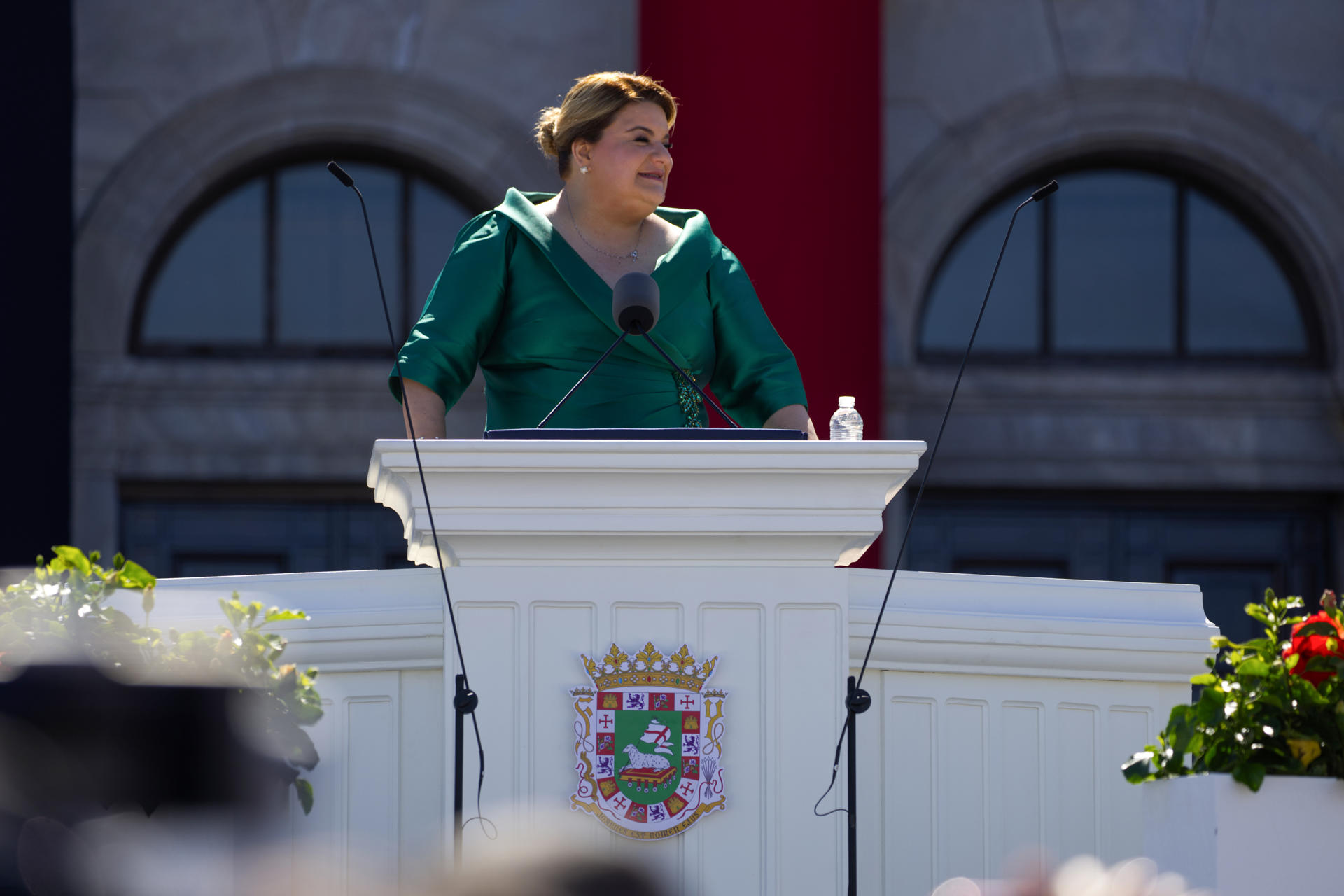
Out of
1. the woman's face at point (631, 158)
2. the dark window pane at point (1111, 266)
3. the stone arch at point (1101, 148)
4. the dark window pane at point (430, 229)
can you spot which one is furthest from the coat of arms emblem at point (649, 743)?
the dark window pane at point (1111, 266)

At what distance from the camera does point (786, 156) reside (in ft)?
23.9

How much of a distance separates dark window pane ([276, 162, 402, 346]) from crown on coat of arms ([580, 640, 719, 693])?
5.89 metres

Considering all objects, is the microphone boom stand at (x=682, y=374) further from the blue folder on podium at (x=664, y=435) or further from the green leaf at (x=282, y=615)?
the green leaf at (x=282, y=615)

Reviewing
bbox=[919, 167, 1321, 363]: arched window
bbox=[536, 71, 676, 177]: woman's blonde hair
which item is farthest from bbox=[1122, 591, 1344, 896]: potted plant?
bbox=[919, 167, 1321, 363]: arched window

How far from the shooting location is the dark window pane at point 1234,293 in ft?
28.2

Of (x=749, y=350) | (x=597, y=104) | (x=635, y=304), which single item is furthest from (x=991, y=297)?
(x=635, y=304)

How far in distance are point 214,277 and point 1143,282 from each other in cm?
443

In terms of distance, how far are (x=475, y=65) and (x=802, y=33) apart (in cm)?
168

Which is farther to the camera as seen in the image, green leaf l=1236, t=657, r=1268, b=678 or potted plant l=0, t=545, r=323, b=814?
green leaf l=1236, t=657, r=1268, b=678

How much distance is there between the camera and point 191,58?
8.11m

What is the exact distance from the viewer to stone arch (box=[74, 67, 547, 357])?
8.05m

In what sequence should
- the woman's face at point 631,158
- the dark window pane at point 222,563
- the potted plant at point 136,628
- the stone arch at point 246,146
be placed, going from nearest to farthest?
the potted plant at point 136,628
the woman's face at point 631,158
the stone arch at point 246,146
the dark window pane at point 222,563

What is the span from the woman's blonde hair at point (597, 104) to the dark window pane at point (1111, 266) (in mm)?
5404

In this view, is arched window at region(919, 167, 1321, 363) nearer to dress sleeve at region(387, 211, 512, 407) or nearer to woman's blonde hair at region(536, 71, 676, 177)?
woman's blonde hair at region(536, 71, 676, 177)
